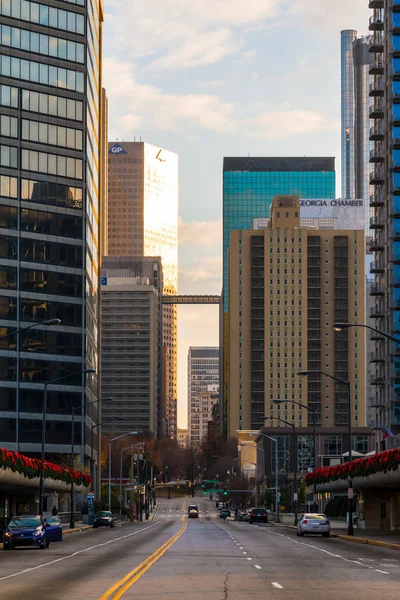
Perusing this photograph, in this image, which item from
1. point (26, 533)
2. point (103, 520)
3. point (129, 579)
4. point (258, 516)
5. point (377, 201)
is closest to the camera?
point (129, 579)

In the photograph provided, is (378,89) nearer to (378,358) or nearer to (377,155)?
(377,155)

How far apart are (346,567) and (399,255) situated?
95.8 m

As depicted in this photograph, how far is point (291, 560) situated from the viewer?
122ft

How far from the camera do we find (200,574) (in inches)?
1179

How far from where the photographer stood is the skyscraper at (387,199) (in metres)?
126

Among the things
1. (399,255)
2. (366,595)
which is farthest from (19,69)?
(366,595)

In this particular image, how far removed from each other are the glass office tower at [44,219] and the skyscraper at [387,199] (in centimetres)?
3344

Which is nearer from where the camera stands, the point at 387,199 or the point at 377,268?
the point at 387,199

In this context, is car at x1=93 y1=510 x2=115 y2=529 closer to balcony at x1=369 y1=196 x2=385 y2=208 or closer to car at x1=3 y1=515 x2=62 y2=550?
car at x1=3 y1=515 x2=62 y2=550

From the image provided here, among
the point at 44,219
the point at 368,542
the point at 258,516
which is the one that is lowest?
the point at 258,516

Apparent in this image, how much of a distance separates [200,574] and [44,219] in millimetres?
96294

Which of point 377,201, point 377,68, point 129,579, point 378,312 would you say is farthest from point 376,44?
point 129,579

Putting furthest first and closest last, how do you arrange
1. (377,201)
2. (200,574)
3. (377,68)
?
(377,201) < (377,68) < (200,574)

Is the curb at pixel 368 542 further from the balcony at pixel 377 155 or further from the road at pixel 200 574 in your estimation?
the balcony at pixel 377 155
